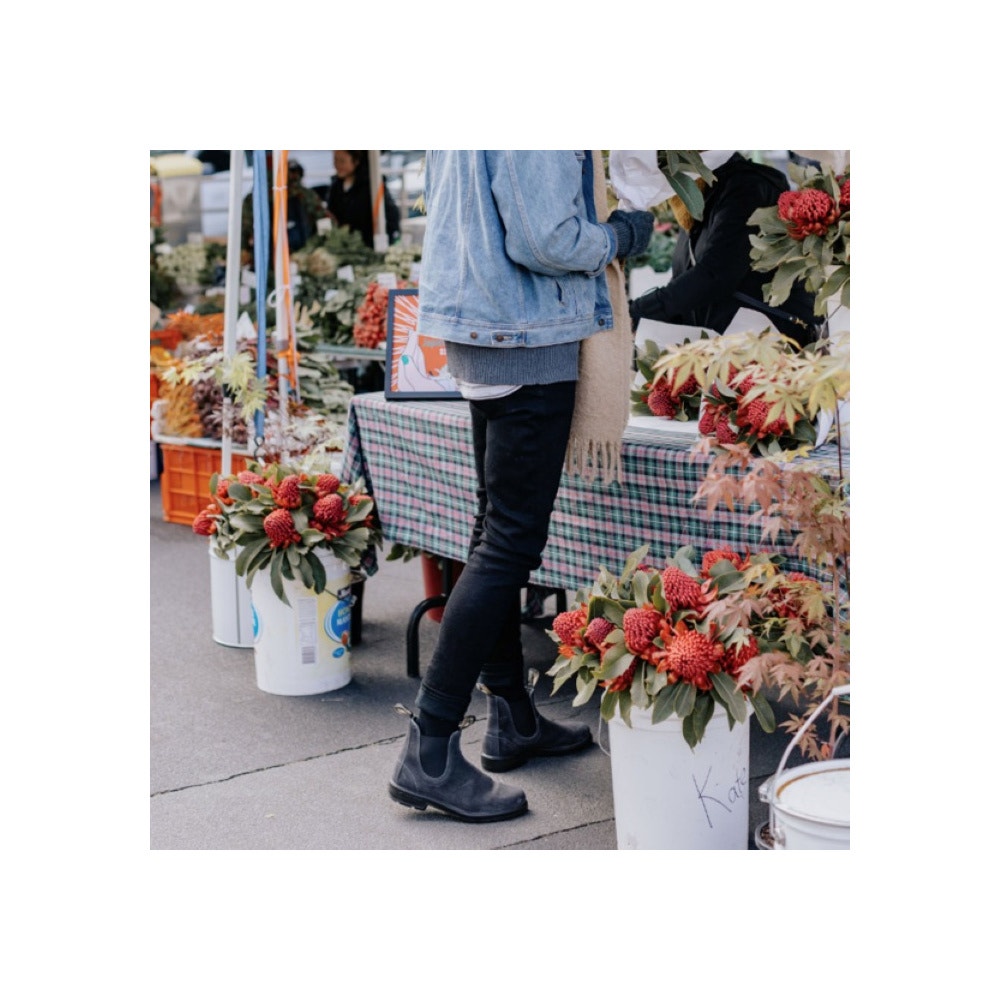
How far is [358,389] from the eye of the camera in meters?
6.50

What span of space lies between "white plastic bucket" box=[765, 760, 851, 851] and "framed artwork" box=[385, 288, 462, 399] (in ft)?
5.73

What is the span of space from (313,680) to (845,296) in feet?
6.02

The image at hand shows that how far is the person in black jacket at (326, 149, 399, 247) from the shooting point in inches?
268

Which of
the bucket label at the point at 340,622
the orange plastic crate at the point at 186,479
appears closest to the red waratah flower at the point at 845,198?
the bucket label at the point at 340,622

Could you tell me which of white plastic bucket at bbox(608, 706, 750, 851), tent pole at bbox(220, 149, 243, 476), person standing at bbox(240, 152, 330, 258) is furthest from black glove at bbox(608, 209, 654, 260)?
person standing at bbox(240, 152, 330, 258)

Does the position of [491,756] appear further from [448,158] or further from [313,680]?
[448,158]

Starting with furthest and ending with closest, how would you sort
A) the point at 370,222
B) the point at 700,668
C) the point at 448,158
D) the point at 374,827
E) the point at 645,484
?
the point at 370,222, the point at 645,484, the point at 374,827, the point at 448,158, the point at 700,668

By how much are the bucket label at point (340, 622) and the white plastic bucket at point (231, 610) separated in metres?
0.52

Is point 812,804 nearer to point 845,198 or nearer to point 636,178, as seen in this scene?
point 845,198

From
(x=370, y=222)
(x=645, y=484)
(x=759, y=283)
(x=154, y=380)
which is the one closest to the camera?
(x=645, y=484)

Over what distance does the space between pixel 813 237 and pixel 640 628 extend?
876 millimetres

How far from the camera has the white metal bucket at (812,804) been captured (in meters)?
2.01

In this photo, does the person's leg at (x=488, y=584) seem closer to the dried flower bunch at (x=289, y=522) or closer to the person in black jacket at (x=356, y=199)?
the dried flower bunch at (x=289, y=522)

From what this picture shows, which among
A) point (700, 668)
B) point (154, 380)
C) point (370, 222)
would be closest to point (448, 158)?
point (700, 668)
